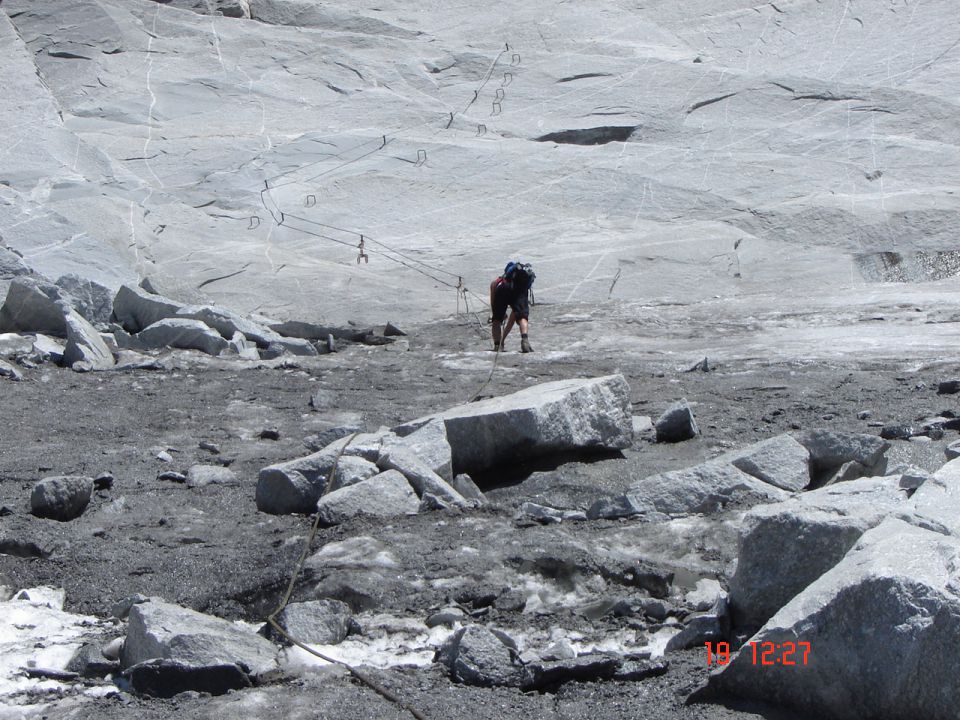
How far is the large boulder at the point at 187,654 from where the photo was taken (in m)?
3.63

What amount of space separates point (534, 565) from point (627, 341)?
6.68 m

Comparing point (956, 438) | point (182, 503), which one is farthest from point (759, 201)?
point (182, 503)

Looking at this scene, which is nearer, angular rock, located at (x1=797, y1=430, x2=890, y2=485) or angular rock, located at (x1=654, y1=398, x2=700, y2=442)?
angular rock, located at (x1=797, y1=430, x2=890, y2=485)

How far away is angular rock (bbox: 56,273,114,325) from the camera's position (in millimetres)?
11367

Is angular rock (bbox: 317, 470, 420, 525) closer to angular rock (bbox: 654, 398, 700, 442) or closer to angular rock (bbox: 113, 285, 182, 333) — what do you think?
angular rock (bbox: 654, 398, 700, 442)

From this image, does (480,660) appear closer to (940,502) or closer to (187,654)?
(187,654)

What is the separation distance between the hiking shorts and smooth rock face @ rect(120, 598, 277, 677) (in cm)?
684

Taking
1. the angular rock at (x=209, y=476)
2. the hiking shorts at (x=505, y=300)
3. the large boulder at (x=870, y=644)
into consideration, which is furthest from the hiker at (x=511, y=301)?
the large boulder at (x=870, y=644)

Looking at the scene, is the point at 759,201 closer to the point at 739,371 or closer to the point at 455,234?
the point at 455,234

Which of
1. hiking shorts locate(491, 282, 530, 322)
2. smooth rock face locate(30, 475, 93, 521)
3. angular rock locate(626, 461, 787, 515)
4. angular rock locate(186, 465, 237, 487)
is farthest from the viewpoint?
hiking shorts locate(491, 282, 530, 322)

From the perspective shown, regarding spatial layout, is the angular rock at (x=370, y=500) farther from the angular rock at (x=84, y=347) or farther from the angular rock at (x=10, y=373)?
the angular rock at (x=84, y=347)

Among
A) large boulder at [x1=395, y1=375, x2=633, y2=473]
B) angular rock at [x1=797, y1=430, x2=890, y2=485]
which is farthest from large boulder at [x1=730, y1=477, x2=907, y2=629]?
large boulder at [x1=395, y1=375, x2=633, y2=473]

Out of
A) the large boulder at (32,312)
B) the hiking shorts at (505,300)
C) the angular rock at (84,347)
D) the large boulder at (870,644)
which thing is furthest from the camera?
the large boulder at (32,312)
